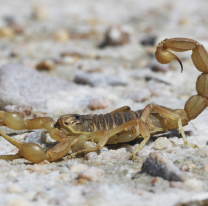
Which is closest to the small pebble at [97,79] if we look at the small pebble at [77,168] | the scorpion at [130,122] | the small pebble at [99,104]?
the small pebble at [99,104]

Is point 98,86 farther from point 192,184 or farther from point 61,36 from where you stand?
point 192,184

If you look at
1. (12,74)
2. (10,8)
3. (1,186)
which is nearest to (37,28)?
(10,8)

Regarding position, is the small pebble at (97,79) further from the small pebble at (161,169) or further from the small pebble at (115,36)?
the small pebble at (161,169)

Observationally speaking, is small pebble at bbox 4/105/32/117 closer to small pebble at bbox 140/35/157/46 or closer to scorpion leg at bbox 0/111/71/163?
scorpion leg at bbox 0/111/71/163

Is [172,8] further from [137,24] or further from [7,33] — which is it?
[7,33]

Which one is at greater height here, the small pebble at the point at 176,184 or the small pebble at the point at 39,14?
the small pebble at the point at 39,14

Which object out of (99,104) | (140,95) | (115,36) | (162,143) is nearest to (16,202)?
(162,143)
